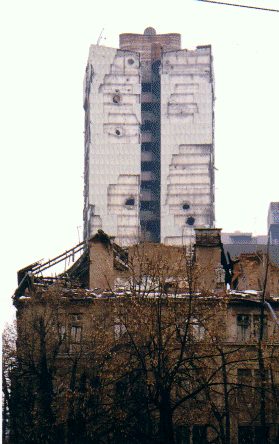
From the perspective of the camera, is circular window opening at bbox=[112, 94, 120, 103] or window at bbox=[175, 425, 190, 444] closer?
window at bbox=[175, 425, 190, 444]

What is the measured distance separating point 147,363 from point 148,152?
63833 millimetres

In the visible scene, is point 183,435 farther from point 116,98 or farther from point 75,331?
point 116,98

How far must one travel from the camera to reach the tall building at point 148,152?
85.6m

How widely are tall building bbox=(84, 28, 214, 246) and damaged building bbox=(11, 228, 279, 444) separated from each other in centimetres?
4475

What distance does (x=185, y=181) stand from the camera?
287 ft

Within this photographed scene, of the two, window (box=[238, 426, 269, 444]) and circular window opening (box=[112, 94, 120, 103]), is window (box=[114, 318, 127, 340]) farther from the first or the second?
circular window opening (box=[112, 94, 120, 103])

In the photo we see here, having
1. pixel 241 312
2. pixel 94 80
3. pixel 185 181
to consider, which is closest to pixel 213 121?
pixel 185 181

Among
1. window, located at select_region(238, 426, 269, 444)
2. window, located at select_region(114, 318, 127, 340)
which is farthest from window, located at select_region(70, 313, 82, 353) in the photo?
window, located at select_region(238, 426, 269, 444)

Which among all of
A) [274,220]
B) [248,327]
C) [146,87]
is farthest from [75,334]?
[274,220]

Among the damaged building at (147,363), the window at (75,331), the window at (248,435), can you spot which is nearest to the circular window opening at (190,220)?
the damaged building at (147,363)

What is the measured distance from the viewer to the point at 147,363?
98.8 ft

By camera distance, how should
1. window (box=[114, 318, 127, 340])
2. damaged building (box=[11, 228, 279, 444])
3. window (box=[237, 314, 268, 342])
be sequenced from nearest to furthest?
damaged building (box=[11, 228, 279, 444])
window (box=[114, 318, 127, 340])
window (box=[237, 314, 268, 342])

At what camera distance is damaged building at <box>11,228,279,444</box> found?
26375mm

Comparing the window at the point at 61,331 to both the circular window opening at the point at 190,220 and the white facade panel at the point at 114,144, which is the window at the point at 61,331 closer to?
the white facade panel at the point at 114,144
